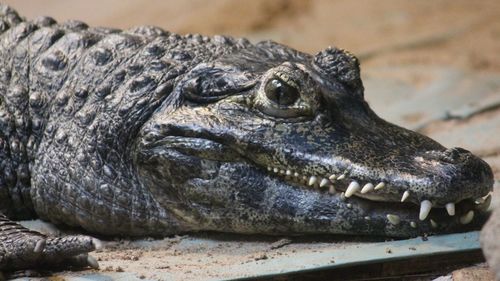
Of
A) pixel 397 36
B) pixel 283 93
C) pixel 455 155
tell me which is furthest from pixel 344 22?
pixel 455 155

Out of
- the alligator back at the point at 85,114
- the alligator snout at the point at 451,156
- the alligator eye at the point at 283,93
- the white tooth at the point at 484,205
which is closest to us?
the alligator snout at the point at 451,156

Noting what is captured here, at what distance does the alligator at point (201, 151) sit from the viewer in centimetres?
397

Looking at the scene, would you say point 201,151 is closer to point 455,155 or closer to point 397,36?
point 455,155

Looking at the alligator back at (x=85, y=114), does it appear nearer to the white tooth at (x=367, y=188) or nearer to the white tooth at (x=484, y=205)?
the white tooth at (x=367, y=188)

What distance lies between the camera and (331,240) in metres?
4.18

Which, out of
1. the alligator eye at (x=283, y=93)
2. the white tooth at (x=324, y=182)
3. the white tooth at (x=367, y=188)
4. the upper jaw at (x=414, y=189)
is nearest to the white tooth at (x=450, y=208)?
the upper jaw at (x=414, y=189)

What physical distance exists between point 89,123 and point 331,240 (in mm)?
1438

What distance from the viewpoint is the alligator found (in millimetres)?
3973

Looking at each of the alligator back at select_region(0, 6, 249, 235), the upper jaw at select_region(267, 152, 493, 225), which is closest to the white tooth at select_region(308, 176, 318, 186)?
the upper jaw at select_region(267, 152, 493, 225)

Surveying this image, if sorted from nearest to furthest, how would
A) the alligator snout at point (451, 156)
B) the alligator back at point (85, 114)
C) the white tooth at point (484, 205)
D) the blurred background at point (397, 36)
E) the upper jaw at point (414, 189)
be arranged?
the upper jaw at point (414, 189), the alligator snout at point (451, 156), the white tooth at point (484, 205), the alligator back at point (85, 114), the blurred background at point (397, 36)

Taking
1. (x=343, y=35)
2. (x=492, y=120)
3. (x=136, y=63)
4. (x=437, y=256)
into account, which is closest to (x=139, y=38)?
(x=136, y=63)

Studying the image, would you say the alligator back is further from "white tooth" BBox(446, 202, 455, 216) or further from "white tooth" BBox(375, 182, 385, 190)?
"white tooth" BBox(446, 202, 455, 216)

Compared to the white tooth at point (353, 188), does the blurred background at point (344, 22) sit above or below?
above

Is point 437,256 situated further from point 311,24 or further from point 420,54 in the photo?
point 311,24
